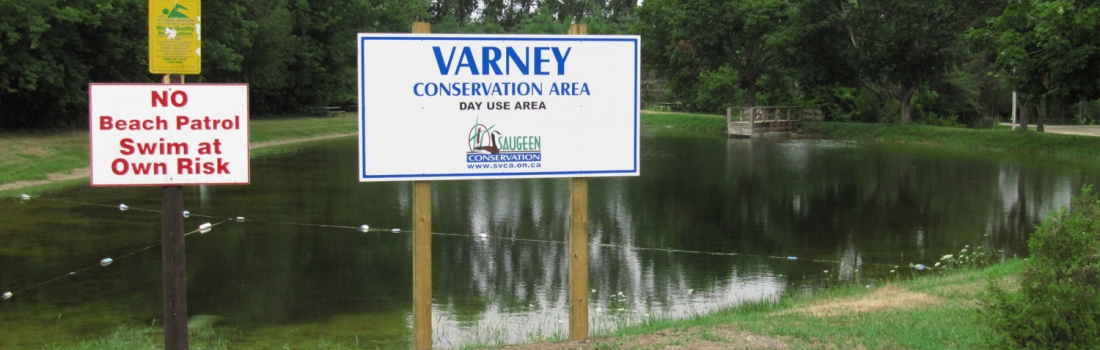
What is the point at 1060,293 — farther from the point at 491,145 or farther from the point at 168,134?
the point at 168,134

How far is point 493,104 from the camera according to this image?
604 cm

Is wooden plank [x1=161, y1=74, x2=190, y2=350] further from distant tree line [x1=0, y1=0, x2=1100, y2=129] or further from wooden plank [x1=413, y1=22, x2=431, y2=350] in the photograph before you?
distant tree line [x1=0, y1=0, x2=1100, y2=129]

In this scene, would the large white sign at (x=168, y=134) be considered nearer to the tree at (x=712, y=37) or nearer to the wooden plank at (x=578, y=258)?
the wooden plank at (x=578, y=258)

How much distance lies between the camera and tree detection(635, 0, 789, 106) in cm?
5019

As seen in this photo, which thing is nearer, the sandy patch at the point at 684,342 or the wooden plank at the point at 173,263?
the wooden plank at the point at 173,263

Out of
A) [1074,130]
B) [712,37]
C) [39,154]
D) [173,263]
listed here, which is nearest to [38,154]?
[39,154]

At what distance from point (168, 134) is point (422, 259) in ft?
5.29

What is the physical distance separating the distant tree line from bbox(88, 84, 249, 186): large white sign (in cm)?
1903

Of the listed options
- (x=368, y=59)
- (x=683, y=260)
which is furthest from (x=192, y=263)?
(x=368, y=59)

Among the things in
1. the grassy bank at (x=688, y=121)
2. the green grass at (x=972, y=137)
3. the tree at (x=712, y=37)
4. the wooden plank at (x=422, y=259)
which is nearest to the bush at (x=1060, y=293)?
the wooden plank at (x=422, y=259)

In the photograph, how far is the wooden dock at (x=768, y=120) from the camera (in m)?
45.0

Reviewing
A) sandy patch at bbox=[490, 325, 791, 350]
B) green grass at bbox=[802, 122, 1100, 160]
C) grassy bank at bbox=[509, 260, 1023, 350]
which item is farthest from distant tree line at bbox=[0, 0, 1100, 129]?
sandy patch at bbox=[490, 325, 791, 350]

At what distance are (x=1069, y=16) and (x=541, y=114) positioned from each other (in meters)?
18.3

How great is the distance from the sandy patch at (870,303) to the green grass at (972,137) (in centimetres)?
2352
